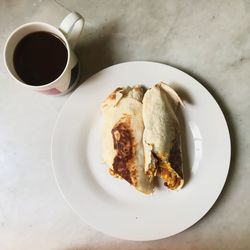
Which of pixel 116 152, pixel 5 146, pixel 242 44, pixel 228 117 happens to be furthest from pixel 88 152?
pixel 242 44

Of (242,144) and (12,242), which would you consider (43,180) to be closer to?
(12,242)

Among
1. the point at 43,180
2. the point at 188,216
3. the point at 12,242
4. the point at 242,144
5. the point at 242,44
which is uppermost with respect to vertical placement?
the point at 242,44

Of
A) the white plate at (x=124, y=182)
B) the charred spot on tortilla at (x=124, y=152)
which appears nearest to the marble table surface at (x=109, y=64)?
the white plate at (x=124, y=182)

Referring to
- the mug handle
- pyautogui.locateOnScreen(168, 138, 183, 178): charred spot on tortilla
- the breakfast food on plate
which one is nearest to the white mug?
the mug handle

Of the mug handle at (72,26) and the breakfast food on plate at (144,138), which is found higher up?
the mug handle at (72,26)

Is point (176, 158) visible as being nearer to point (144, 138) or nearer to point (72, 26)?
point (144, 138)

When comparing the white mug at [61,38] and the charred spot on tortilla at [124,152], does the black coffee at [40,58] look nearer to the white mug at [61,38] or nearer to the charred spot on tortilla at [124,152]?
the white mug at [61,38]
